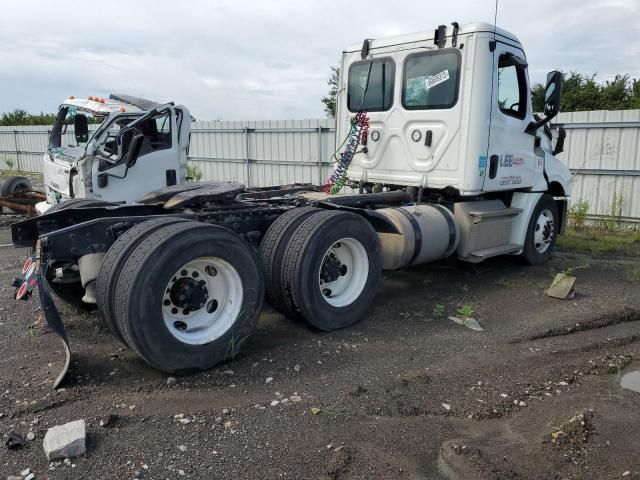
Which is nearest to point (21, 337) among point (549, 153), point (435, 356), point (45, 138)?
point (435, 356)

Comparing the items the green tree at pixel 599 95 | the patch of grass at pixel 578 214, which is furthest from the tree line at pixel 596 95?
the patch of grass at pixel 578 214

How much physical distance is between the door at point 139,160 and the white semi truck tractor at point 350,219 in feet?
0.46

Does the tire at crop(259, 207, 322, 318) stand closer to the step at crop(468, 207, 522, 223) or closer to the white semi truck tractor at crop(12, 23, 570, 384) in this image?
the white semi truck tractor at crop(12, 23, 570, 384)

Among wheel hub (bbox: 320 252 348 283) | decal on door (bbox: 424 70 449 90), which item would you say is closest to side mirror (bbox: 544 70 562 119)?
decal on door (bbox: 424 70 449 90)

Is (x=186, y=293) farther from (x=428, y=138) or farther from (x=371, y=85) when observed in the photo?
(x=371, y=85)

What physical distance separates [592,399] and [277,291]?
2544 mm

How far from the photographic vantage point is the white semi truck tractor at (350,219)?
3.90 meters

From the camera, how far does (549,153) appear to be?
7707mm

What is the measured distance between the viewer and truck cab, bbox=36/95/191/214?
8.09 m

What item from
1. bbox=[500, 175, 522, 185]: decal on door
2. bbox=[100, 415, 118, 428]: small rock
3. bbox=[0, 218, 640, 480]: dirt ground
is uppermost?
bbox=[500, 175, 522, 185]: decal on door

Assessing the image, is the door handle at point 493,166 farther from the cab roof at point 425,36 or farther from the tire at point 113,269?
the tire at point 113,269

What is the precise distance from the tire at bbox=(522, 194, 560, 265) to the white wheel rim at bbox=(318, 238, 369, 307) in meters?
3.15

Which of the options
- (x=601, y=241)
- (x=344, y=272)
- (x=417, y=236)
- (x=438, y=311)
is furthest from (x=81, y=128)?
(x=601, y=241)

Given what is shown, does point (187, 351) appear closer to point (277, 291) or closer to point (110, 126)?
point (277, 291)
